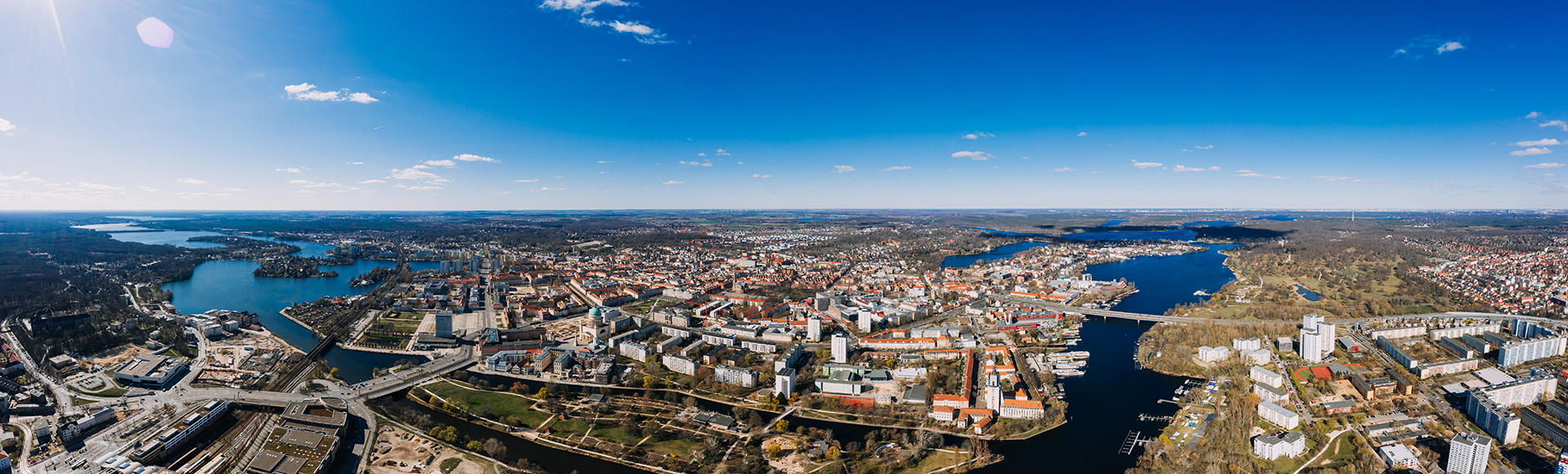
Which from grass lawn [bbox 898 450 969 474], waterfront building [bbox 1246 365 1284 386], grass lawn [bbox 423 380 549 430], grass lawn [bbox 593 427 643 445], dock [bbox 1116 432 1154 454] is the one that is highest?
waterfront building [bbox 1246 365 1284 386]

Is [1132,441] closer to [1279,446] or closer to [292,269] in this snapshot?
[1279,446]

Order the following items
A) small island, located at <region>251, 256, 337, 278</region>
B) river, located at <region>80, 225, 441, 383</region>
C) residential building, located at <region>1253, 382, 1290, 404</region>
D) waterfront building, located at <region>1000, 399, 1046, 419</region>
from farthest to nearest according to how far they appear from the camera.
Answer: small island, located at <region>251, 256, 337, 278</region>, river, located at <region>80, 225, 441, 383</region>, residential building, located at <region>1253, 382, 1290, 404</region>, waterfront building, located at <region>1000, 399, 1046, 419</region>

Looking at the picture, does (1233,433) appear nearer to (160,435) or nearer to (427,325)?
(160,435)

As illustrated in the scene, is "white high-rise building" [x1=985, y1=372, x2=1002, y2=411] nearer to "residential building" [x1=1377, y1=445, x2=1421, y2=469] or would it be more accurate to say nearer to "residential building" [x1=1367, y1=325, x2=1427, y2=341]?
"residential building" [x1=1377, y1=445, x2=1421, y2=469]

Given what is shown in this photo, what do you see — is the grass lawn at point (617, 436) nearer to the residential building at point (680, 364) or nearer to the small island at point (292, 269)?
the residential building at point (680, 364)

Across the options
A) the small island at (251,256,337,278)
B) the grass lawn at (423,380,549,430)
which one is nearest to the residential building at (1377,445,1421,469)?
the grass lawn at (423,380,549,430)
